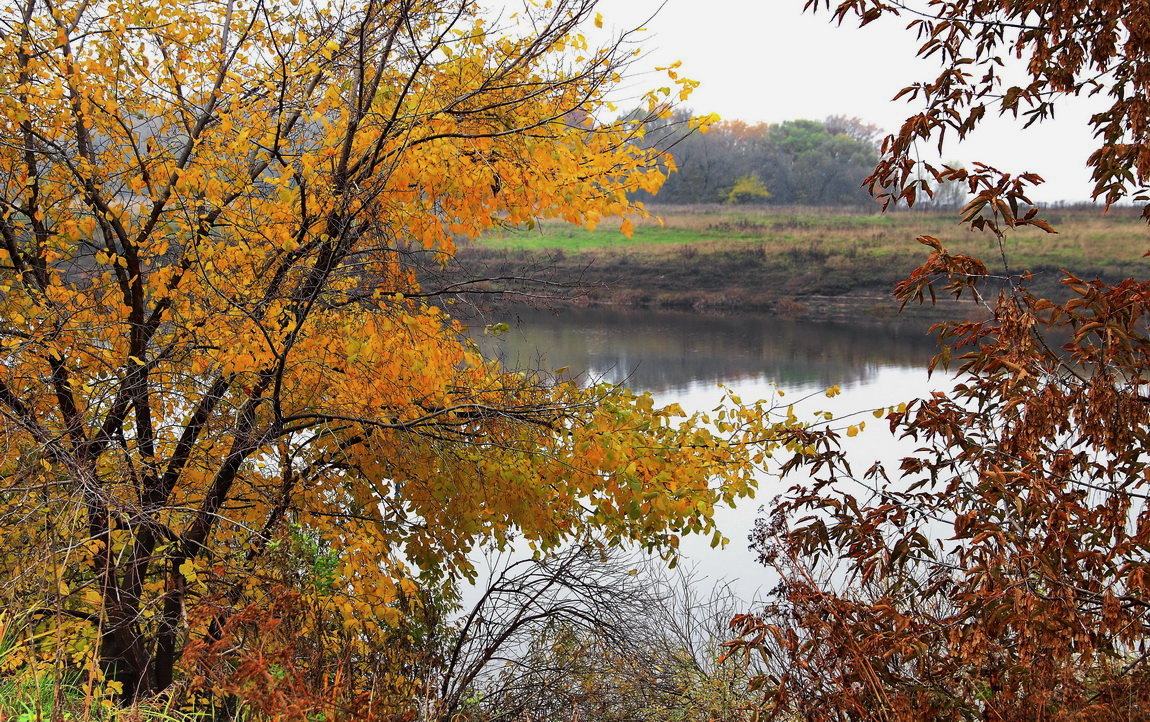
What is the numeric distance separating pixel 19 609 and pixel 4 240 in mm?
2953

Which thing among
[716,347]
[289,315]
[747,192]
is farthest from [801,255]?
[289,315]

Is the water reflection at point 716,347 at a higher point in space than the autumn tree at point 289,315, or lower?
lower

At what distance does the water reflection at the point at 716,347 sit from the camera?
2750cm

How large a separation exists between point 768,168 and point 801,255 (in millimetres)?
23665

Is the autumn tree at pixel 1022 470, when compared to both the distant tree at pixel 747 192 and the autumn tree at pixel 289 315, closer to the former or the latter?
the autumn tree at pixel 289 315

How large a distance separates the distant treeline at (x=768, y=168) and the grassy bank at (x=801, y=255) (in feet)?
40.9

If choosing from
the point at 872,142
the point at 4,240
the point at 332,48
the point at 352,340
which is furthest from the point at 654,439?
the point at 872,142

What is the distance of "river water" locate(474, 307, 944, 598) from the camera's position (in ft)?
52.7

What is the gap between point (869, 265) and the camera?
1967 inches

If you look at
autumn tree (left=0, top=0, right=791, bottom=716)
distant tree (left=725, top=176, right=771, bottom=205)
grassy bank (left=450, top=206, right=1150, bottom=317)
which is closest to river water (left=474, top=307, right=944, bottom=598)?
grassy bank (left=450, top=206, right=1150, bottom=317)

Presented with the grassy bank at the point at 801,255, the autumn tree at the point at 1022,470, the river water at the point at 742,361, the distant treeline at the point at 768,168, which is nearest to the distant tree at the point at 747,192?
the distant treeline at the point at 768,168

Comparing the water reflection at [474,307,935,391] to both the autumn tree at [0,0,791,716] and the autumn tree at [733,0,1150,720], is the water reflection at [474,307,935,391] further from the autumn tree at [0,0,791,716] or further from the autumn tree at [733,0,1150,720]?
the autumn tree at [733,0,1150,720]

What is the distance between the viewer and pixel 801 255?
51.8 meters

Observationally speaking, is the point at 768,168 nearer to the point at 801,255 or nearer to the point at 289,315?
the point at 801,255
